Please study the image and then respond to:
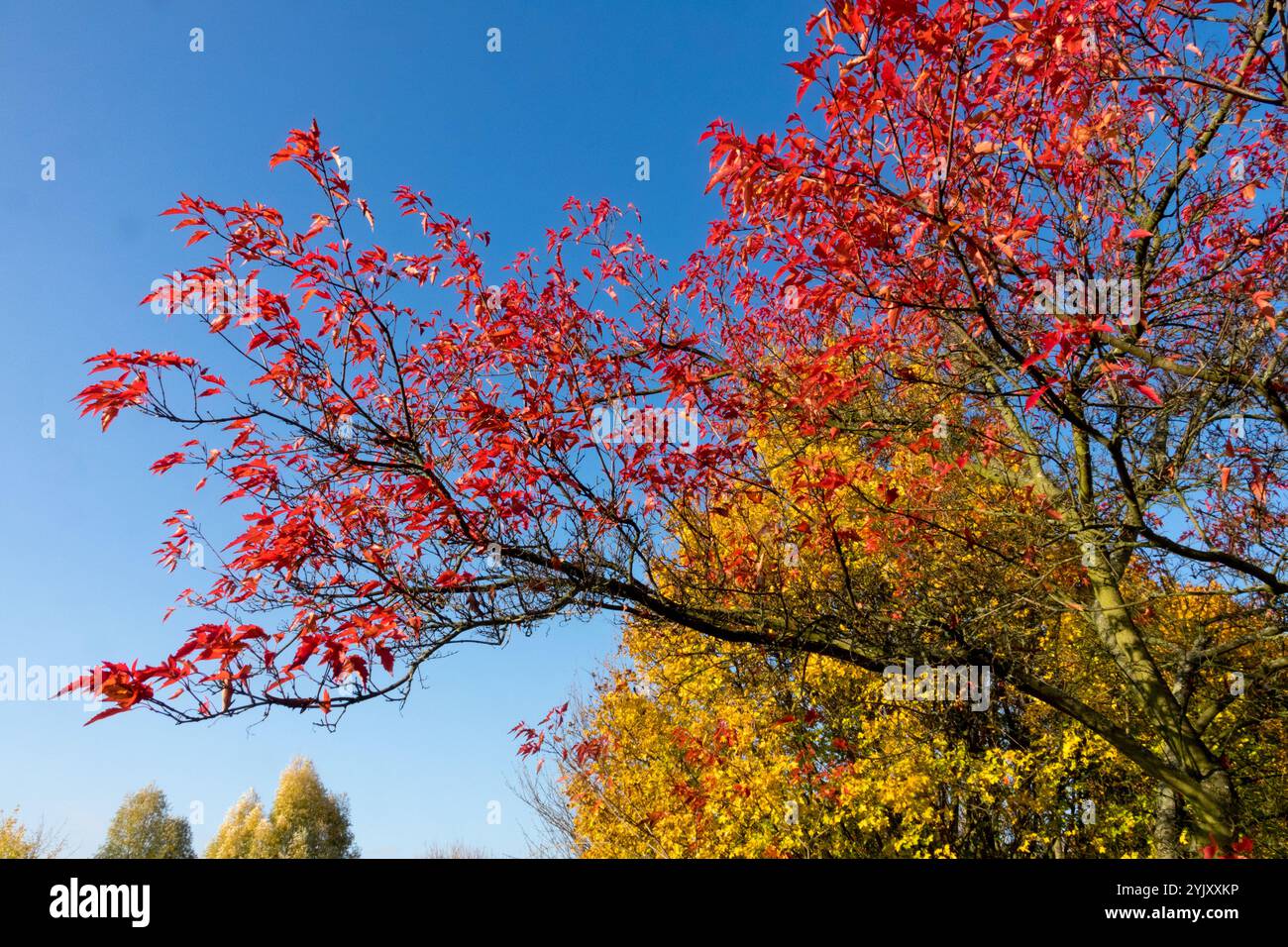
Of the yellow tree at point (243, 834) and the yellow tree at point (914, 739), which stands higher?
the yellow tree at point (914, 739)

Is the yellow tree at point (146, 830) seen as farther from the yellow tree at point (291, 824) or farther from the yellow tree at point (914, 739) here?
the yellow tree at point (914, 739)

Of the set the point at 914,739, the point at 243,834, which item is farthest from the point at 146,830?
the point at 914,739

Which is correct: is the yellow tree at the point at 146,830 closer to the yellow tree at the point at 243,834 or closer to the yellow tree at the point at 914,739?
the yellow tree at the point at 243,834

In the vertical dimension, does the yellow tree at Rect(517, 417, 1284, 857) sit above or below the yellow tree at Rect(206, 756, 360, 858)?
above

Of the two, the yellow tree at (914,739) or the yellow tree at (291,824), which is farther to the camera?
the yellow tree at (291,824)

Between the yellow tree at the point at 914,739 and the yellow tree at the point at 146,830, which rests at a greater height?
the yellow tree at the point at 914,739

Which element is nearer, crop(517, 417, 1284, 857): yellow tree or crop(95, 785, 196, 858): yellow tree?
crop(517, 417, 1284, 857): yellow tree

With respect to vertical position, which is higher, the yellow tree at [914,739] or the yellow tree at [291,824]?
the yellow tree at [914,739]

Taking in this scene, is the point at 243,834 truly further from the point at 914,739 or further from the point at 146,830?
the point at 914,739

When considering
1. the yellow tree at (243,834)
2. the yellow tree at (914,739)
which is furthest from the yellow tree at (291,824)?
the yellow tree at (914,739)

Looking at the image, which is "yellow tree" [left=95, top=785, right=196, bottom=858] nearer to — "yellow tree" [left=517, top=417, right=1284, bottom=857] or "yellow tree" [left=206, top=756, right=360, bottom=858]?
"yellow tree" [left=206, top=756, right=360, bottom=858]

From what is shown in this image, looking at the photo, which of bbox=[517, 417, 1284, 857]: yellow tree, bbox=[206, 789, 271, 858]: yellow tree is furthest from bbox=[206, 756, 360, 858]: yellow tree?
bbox=[517, 417, 1284, 857]: yellow tree

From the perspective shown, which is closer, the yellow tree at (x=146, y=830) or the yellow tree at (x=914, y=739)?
the yellow tree at (x=914, y=739)
